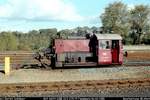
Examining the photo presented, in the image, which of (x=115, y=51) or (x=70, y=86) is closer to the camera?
(x=70, y=86)

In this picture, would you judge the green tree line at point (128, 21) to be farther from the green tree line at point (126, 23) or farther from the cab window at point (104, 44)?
the cab window at point (104, 44)

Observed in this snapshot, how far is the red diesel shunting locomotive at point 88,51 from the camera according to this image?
31731mm

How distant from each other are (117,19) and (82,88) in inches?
3041

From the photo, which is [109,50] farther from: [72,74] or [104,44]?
[72,74]

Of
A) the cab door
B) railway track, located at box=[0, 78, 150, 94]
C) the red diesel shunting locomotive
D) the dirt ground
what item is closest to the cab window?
the red diesel shunting locomotive

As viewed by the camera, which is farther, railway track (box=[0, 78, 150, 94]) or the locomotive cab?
the locomotive cab

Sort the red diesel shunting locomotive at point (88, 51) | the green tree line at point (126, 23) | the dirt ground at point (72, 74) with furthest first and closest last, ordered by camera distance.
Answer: the green tree line at point (126, 23), the red diesel shunting locomotive at point (88, 51), the dirt ground at point (72, 74)

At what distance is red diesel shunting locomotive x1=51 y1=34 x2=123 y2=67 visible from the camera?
31.7 meters

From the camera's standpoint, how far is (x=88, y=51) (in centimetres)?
3288

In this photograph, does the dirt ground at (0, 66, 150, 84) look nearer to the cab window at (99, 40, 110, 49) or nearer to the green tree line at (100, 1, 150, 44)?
the cab window at (99, 40, 110, 49)

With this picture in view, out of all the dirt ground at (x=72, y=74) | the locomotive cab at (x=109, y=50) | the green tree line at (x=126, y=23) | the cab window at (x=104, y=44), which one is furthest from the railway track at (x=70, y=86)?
the green tree line at (x=126, y=23)

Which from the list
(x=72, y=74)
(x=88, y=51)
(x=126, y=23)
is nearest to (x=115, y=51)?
(x=88, y=51)

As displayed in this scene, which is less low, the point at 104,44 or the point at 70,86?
the point at 104,44

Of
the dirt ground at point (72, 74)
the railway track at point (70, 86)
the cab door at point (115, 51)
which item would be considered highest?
the cab door at point (115, 51)
